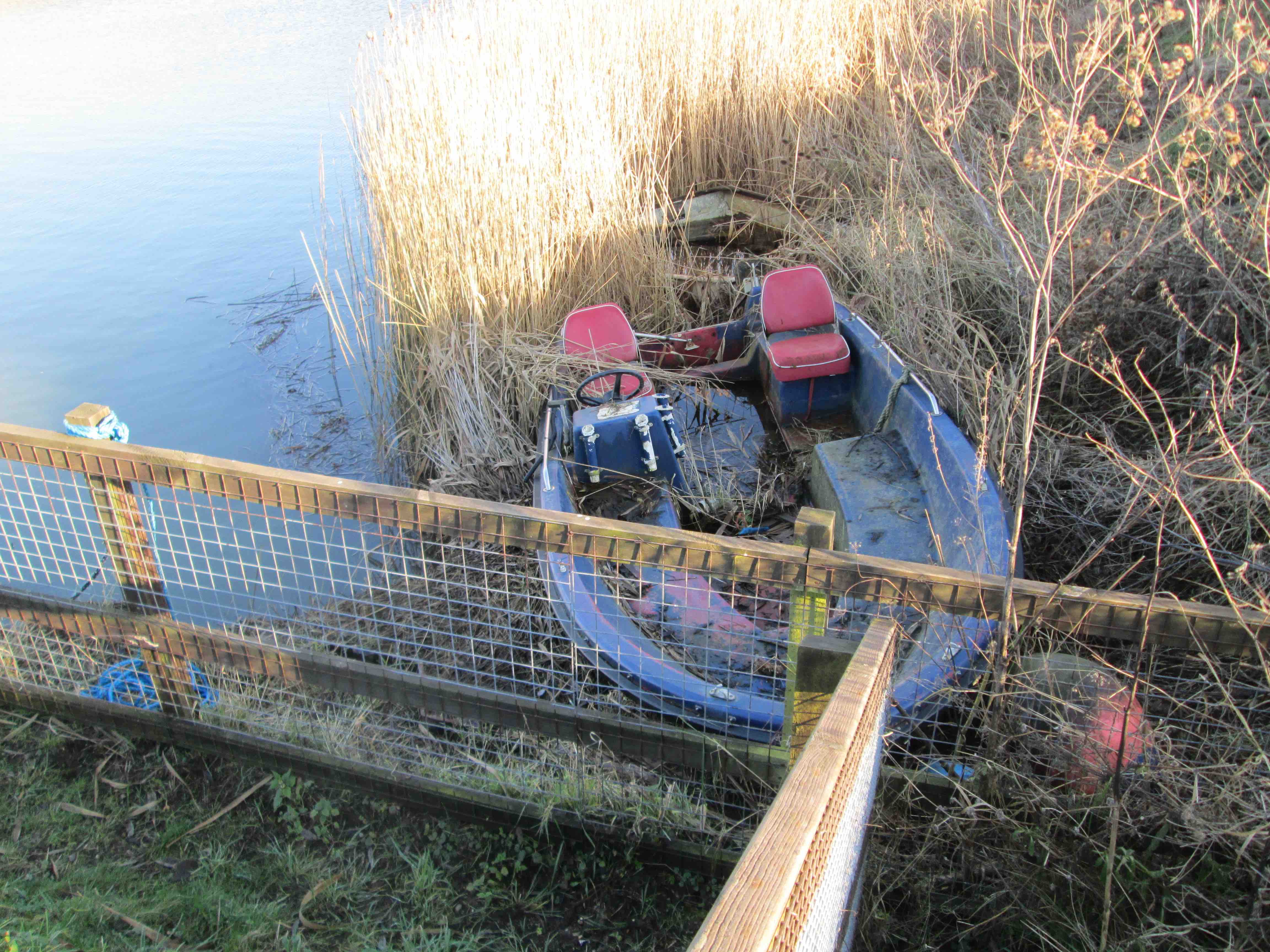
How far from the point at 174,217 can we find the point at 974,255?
7.45 m

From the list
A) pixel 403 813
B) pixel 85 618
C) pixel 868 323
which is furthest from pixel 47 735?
pixel 868 323

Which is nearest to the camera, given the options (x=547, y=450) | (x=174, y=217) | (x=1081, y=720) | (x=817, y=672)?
(x=817, y=672)

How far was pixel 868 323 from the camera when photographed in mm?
4996

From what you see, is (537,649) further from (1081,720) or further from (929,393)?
(1081,720)

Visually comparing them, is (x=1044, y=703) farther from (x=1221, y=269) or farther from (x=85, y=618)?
(x=85, y=618)

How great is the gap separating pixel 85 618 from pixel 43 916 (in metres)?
0.79

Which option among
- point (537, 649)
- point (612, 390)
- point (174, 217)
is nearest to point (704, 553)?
point (537, 649)

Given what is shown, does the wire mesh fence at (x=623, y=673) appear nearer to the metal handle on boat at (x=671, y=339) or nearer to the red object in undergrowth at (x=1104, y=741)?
the red object in undergrowth at (x=1104, y=741)

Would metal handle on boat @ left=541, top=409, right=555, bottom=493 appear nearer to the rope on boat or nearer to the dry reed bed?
the dry reed bed

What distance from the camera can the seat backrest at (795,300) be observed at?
4.83 m

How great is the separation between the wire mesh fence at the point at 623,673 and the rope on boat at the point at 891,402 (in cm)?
116

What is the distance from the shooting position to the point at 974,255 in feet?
16.6

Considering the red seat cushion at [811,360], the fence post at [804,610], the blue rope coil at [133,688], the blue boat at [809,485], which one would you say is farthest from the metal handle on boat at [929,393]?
the blue rope coil at [133,688]

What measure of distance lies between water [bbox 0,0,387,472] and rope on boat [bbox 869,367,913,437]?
3331 mm
